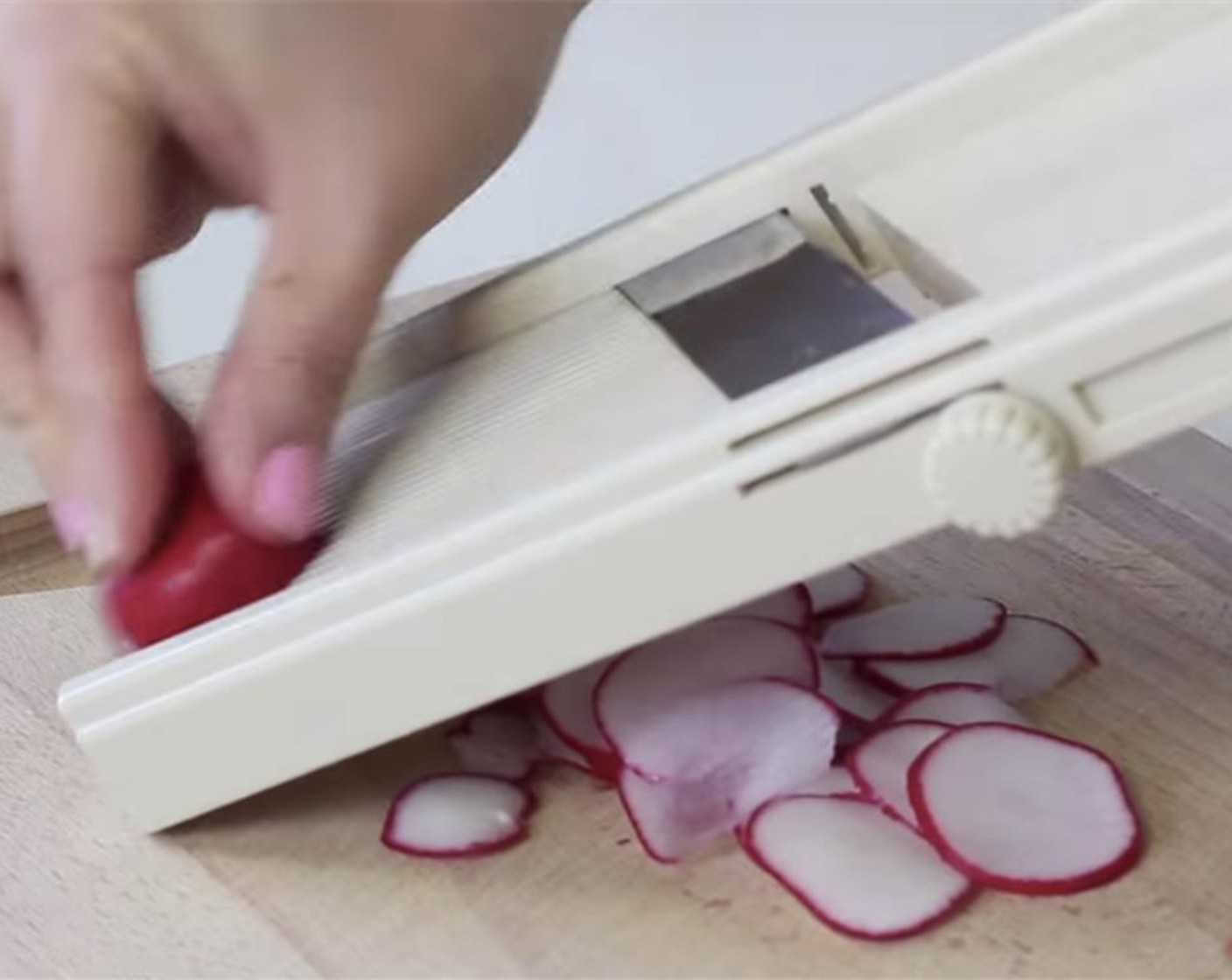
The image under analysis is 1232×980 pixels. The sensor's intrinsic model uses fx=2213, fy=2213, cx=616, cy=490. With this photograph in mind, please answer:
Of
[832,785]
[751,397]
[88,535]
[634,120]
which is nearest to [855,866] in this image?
[832,785]

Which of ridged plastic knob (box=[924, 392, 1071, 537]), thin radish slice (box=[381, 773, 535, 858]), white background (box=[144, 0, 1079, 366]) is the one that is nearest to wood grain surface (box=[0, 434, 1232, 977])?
thin radish slice (box=[381, 773, 535, 858])

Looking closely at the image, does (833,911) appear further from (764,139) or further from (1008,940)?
(764,139)

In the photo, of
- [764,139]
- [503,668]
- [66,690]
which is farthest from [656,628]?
[764,139]

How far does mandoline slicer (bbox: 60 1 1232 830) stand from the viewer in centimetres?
58

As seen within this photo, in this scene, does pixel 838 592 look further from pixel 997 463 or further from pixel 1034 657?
pixel 997 463

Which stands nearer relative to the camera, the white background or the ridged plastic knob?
the ridged plastic knob

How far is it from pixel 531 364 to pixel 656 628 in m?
0.14

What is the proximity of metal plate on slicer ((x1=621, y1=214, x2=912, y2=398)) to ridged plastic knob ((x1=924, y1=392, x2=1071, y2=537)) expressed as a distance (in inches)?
2.5

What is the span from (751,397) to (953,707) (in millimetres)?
155

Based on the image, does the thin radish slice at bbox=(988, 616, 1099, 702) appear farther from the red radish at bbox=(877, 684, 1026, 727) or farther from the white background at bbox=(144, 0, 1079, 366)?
the white background at bbox=(144, 0, 1079, 366)

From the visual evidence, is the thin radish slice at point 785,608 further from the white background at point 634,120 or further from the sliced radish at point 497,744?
the white background at point 634,120

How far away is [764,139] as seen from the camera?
4.87 feet

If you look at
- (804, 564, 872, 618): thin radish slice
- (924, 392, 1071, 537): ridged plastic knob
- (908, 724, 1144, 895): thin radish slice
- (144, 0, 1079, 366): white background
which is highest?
(924, 392, 1071, 537): ridged plastic knob

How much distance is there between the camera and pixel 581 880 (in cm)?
67
